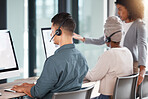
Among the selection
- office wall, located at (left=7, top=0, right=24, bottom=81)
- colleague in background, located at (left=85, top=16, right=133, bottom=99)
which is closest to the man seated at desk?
colleague in background, located at (left=85, top=16, right=133, bottom=99)

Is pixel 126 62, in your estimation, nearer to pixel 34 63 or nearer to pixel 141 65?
pixel 141 65

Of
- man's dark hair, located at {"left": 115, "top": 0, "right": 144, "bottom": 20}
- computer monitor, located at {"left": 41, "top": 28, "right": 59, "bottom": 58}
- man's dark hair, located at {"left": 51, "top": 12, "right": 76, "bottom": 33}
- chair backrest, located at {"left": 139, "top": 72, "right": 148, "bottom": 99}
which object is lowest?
chair backrest, located at {"left": 139, "top": 72, "right": 148, "bottom": 99}

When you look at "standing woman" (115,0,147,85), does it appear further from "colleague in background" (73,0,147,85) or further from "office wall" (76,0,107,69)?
"office wall" (76,0,107,69)

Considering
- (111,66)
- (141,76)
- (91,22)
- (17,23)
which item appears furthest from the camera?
(91,22)

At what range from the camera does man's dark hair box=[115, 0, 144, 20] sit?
3.07 metres

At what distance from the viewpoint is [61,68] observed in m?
1.97

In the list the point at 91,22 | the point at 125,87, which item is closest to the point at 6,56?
the point at 125,87

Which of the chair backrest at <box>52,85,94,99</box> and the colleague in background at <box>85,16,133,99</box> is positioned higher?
the colleague in background at <box>85,16,133,99</box>

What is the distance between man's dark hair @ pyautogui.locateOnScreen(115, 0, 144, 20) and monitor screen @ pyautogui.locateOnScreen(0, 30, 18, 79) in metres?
1.28

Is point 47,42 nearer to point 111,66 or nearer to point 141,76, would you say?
point 111,66

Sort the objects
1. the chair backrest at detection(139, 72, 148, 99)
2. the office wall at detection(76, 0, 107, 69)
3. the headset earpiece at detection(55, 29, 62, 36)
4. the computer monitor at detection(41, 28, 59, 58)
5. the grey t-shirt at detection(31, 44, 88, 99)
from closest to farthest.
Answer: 1. the grey t-shirt at detection(31, 44, 88, 99)
2. the headset earpiece at detection(55, 29, 62, 36)
3. the chair backrest at detection(139, 72, 148, 99)
4. the computer monitor at detection(41, 28, 59, 58)
5. the office wall at detection(76, 0, 107, 69)

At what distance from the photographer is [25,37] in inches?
154

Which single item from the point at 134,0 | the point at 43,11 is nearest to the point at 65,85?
the point at 134,0

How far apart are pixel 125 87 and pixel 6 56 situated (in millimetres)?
1087
